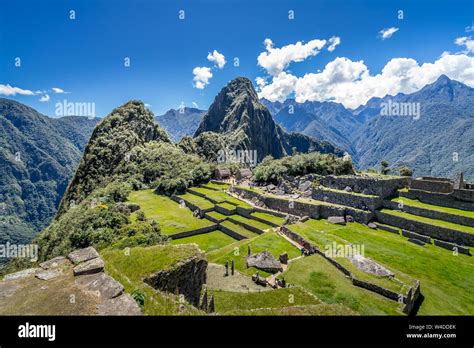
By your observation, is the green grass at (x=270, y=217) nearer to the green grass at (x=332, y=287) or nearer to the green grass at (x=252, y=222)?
the green grass at (x=252, y=222)

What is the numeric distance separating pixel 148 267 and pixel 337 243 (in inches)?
811

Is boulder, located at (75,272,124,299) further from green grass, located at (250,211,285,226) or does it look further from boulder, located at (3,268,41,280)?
green grass, located at (250,211,285,226)

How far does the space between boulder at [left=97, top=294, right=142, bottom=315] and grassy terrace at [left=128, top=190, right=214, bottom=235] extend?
31.5 m

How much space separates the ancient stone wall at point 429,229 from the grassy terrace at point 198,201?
27497 millimetres

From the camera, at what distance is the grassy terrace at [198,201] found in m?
46.7

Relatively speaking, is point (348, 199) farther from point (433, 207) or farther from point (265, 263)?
point (265, 263)

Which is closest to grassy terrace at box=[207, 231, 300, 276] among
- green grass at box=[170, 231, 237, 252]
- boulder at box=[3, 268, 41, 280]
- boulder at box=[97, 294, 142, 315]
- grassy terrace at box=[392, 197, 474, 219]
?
green grass at box=[170, 231, 237, 252]

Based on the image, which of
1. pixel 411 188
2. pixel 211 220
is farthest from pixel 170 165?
pixel 411 188

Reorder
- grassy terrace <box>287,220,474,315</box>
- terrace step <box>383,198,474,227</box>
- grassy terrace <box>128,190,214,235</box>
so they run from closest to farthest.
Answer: grassy terrace <box>287,220,474,315</box>
terrace step <box>383,198,474,227</box>
grassy terrace <box>128,190,214,235</box>

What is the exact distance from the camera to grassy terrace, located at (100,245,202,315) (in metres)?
5.54

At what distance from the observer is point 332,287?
17.0m

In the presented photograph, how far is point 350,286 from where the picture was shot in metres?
17.0

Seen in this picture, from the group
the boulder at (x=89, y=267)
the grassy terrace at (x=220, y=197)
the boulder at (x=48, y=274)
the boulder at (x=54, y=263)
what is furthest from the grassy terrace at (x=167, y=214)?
the boulder at (x=89, y=267)

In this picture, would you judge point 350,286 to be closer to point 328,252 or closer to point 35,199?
point 328,252
